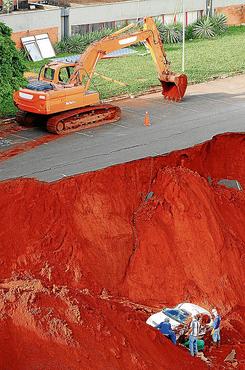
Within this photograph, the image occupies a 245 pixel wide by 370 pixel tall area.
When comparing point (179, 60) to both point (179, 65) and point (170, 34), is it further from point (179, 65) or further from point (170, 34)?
point (170, 34)

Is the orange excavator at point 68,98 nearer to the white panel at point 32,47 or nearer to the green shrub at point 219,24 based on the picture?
the white panel at point 32,47

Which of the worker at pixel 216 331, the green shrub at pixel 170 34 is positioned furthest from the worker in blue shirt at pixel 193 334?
the green shrub at pixel 170 34

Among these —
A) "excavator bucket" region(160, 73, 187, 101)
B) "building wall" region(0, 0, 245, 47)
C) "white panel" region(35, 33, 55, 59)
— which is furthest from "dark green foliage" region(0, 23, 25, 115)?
"building wall" region(0, 0, 245, 47)

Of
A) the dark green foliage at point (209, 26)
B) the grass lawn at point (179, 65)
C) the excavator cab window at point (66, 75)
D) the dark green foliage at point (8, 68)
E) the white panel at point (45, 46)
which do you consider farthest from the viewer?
the dark green foliage at point (209, 26)

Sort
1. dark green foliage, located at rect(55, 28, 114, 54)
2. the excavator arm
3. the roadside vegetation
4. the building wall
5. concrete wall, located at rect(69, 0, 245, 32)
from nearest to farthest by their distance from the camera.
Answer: the excavator arm
the roadside vegetation
the building wall
dark green foliage, located at rect(55, 28, 114, 54)
concrete wall, located at rect(69, 0, 245, 32)

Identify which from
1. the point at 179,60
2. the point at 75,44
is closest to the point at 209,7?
the point at 179,60

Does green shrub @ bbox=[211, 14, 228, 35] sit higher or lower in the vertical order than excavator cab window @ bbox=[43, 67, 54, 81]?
higher

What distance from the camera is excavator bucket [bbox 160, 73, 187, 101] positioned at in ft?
126

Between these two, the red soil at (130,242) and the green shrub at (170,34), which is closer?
the red soil at (130,242)

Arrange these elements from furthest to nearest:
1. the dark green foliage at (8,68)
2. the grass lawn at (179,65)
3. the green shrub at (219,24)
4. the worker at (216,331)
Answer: the green shrub at (219,24), the grass lawn at (179,65), the dark green foliage at (8,68), the worker at (216,331)

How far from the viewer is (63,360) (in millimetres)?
18234

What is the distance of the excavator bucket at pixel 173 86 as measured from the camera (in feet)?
126

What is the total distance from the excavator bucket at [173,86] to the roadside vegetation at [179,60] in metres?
1.69

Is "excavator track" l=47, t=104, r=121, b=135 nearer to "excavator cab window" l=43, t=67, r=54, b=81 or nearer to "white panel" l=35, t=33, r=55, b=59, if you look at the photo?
"excavator cab window" l=43, t=67, r=54, b=81
